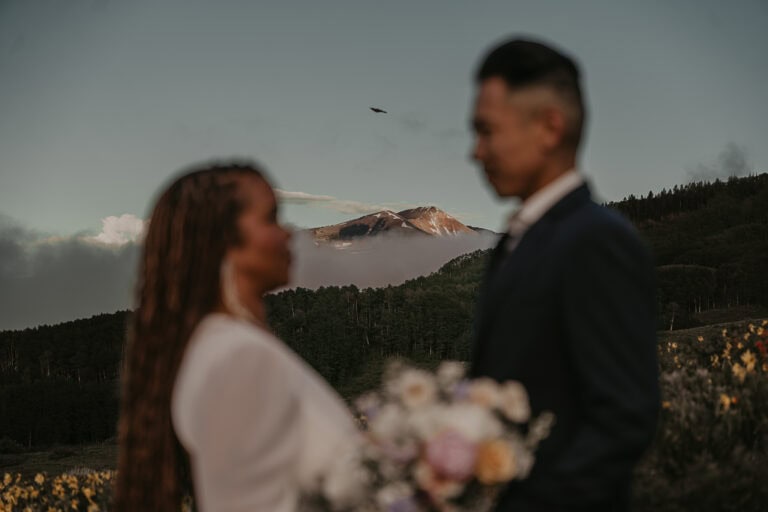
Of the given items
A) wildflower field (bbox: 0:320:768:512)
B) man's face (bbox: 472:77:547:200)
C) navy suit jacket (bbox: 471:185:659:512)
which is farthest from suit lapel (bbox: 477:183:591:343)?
wildflower field (bbox: 0:320:768:512)

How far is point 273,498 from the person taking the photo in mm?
2121

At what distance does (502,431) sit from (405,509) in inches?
13.8

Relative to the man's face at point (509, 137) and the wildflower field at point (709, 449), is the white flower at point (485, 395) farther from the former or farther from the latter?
the wildflower field at point (709, 449)

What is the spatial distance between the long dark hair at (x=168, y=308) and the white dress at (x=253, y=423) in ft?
0.74

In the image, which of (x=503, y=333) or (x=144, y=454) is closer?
(x=503, y=333)

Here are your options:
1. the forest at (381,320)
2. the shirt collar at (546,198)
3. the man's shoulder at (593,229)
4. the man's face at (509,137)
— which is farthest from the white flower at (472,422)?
the forest at (381,320)

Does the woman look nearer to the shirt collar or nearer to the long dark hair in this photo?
the long dark hair

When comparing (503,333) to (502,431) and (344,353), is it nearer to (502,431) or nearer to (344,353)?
(502,431)

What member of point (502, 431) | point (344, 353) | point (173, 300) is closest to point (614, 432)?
point (502, 431)

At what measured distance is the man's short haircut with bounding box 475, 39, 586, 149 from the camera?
94.7 inches

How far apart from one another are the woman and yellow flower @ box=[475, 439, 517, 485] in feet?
1.44

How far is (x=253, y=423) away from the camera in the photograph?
2.06 m

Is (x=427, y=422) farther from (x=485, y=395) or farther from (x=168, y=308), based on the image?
(x=168, y=308)

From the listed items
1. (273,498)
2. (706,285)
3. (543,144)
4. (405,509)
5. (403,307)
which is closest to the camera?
(405,509)
